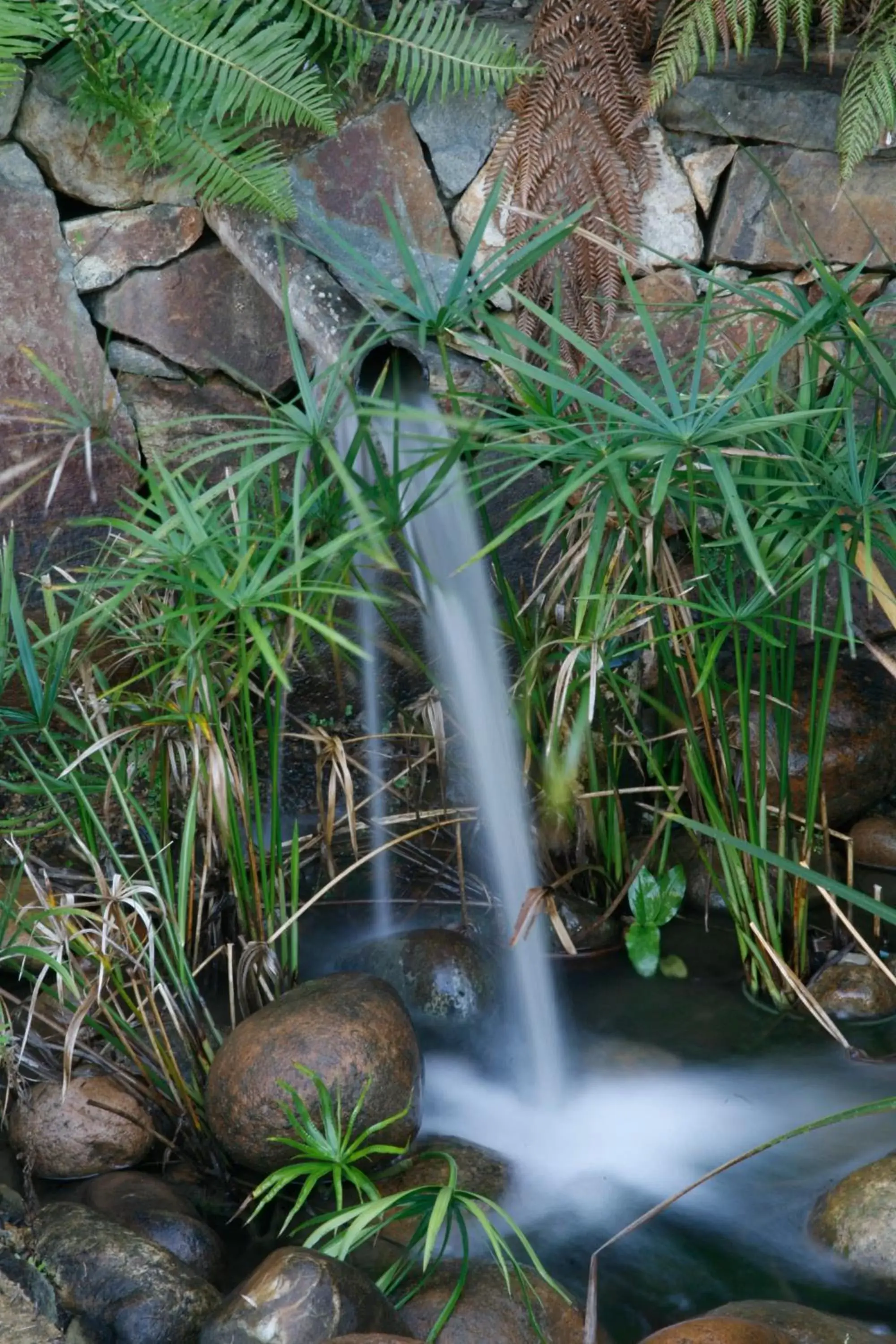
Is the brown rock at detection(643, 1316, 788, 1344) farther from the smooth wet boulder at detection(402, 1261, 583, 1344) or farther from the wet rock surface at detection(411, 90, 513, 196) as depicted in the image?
the wet rock surface at detection(411, 90, 513, 196)

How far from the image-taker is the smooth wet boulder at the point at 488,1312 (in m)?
1.74

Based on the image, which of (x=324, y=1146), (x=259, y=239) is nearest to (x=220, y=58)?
(x=259, y=239)

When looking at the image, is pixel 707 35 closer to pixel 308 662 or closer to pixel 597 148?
pixel 597 148

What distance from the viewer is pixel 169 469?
3238 millimetres

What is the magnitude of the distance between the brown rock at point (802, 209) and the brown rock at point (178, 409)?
1270mm

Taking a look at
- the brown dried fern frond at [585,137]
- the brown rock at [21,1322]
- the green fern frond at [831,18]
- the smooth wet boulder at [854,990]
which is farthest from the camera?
the brown dried fern frond at [585,137]

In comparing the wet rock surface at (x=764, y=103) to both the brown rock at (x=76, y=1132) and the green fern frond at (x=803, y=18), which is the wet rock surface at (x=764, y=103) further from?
the brown rock at (x=76, y=1132)

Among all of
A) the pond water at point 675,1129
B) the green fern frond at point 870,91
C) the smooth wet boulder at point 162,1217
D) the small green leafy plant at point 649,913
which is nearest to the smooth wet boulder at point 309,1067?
the smooth wet boulder at point 162,1217

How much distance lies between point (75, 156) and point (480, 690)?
61.2 inches

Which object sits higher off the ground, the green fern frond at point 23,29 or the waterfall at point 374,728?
the green fern frond at point 23,29

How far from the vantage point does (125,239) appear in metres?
2.97

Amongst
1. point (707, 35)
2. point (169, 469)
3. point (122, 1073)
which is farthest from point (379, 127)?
point (122, 1073)

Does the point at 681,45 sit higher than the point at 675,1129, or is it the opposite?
the point at 681,45

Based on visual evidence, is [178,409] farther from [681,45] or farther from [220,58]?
[681,45]
